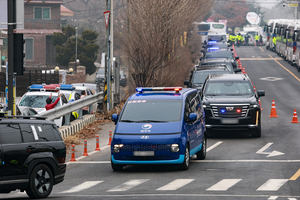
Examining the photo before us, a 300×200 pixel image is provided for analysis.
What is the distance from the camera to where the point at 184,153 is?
471 inches

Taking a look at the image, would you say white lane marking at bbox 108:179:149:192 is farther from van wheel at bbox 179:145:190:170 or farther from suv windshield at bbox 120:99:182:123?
suv windshield at bbox 120:99:182:123

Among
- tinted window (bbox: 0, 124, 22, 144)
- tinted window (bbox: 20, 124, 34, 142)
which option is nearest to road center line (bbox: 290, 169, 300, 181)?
tinted window (bbox: 20, 124, 34, 142)

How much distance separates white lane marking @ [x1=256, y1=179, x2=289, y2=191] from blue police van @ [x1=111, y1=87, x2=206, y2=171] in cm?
197

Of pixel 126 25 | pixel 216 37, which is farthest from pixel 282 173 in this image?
pixel 216 37

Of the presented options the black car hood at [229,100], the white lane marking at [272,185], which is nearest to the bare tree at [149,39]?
the black car hood at [229,100]

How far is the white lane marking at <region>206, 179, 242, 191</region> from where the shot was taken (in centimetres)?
1029

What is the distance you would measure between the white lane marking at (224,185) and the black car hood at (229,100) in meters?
6.41

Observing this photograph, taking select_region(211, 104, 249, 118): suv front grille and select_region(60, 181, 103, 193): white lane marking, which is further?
select_region(211, 104, 249, 118): suv front grille

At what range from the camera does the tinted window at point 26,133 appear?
947cm

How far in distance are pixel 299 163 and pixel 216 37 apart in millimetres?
46787

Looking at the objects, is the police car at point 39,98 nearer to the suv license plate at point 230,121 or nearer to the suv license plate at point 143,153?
the suv license plate at point 230,121

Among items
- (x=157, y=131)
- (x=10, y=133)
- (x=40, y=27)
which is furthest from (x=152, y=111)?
(x=40, y=27)

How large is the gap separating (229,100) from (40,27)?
44305 millimetres

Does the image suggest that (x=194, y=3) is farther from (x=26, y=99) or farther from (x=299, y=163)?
(x=299, y=163)
